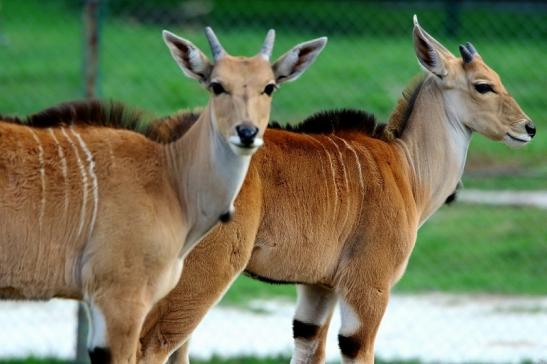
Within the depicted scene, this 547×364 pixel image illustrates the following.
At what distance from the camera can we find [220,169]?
21.3 ft

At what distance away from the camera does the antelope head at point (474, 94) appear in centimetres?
755

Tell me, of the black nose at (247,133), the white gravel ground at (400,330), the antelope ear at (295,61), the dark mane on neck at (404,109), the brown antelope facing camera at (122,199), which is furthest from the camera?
the white gravel ground at (400,330)

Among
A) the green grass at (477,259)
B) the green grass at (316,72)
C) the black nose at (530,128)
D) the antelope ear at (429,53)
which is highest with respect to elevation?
the antelope ear at (429,53)

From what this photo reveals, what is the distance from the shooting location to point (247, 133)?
240 inches

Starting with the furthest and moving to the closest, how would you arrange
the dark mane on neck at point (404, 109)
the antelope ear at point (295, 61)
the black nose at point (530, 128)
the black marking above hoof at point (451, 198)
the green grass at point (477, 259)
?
the green grass at point (477, 259), the black marking above hoof at point (451, 198), the dark mane on neck at point (404, 109), the black nose at point (530, 128), the antelope ear at point (295, 61)

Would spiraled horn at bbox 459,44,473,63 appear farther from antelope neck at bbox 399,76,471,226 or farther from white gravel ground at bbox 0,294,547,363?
white gravel ground at bbox 0,294,547,363

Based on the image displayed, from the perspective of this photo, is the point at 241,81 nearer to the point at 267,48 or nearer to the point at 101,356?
the point at 267,48

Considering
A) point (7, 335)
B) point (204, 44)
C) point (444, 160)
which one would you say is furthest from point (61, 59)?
point (444, 160)

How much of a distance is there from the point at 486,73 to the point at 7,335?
4837 millimetres

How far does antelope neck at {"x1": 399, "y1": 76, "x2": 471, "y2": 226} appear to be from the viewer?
7.78 metres

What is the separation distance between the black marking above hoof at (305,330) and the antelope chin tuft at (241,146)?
179 centimetres

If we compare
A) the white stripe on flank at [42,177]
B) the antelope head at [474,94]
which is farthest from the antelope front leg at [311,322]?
the white stripe on flank at [42,177]

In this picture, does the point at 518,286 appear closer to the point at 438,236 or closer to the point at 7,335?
the point at 438,236

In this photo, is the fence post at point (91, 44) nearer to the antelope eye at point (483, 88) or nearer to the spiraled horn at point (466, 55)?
the spiraled horn at point (466, 55)
